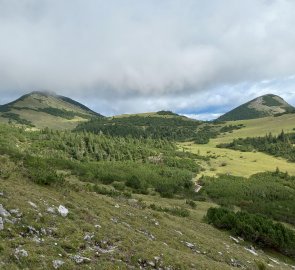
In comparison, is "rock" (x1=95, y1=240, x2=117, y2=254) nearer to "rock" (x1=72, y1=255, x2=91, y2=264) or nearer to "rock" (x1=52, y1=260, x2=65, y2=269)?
"rock" (x1=72, y1=255, x2=91, y2=264)

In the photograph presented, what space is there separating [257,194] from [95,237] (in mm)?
86082

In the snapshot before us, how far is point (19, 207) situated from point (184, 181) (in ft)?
299

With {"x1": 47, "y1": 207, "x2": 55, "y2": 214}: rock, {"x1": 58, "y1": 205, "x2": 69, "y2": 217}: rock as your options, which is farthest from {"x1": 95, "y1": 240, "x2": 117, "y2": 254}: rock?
{"x1": 47, "y1": 207, "x2": 55, "y2": 214}: rock

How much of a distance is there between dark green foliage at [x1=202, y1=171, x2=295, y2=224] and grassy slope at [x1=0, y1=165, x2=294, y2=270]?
155 feet

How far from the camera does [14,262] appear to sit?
14.8 m

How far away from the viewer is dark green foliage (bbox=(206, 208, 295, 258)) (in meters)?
40.9

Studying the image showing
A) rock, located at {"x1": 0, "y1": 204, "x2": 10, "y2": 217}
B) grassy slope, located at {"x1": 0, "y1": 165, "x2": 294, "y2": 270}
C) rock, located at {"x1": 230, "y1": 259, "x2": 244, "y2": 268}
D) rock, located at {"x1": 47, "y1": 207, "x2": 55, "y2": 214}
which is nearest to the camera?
grassy slope, located at {"x1": 0, "y1": 165, "x2": 294, "y2": 270}

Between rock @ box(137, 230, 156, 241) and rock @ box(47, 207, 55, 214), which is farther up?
rock @ box(47, 207, 55, 214)

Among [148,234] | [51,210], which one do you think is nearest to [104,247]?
[51,210]

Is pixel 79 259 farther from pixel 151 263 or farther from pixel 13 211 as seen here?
pixel 13 211

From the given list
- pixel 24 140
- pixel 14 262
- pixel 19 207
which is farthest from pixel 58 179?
pixel 24 140

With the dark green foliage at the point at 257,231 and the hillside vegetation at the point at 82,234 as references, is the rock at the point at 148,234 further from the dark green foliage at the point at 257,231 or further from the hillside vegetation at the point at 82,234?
the dark green foliage at the point at 257,231

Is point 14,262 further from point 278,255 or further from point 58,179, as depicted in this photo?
point 278,255

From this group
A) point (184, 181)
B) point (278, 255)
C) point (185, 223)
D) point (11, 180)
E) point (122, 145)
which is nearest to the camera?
point (11, 180)
